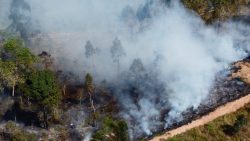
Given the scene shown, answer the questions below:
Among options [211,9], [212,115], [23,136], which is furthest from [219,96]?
[23,136]

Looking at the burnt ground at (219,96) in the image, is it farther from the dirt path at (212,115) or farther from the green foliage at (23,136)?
the green foliage at (23,136)

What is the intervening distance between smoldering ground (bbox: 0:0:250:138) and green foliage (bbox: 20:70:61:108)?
11108mm

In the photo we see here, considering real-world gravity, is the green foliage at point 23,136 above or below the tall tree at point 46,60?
below

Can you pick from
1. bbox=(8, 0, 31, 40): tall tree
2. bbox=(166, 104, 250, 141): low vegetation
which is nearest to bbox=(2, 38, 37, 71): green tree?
bbox=(8, 0, 31, 40): tall tree

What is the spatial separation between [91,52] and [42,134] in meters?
17.4

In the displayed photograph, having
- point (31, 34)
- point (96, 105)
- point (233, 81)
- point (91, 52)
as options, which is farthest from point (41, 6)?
point (233, 81)

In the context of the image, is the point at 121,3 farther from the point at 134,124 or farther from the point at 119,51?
the point at 134,124

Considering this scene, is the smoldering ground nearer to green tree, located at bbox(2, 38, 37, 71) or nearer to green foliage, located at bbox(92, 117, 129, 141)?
green foliage, located at bbox(92, 117, 129, 141)

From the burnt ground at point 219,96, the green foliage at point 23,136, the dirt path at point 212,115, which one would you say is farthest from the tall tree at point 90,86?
the dirt path at point 212,115

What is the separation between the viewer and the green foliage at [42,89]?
64.8m

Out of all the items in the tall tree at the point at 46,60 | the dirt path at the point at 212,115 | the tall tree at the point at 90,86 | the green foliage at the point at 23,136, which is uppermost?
the tall tree at the point at 46,60

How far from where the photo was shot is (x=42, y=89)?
212ft

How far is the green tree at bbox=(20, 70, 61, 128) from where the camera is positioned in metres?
64.8

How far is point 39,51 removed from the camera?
89.4m
